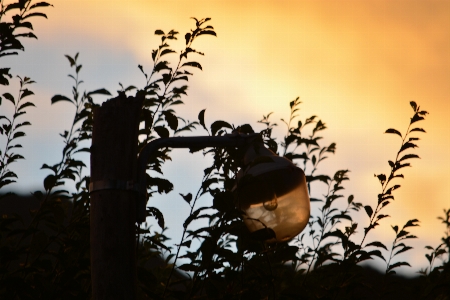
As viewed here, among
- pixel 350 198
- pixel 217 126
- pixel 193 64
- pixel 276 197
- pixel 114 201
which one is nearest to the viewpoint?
pixel 114 201

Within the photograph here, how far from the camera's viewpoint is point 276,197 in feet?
11.8

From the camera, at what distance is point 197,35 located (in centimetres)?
470

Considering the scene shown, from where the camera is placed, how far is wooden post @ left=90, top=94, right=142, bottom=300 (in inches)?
124

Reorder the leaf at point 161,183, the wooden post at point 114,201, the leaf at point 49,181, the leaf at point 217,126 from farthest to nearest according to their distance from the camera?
the leaf at point 49,181
the leaf at point 161,183
the leaf at point 217,126
the wooden post at point 114,201

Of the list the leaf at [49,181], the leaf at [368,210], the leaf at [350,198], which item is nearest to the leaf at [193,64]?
the leaf at [49,181]

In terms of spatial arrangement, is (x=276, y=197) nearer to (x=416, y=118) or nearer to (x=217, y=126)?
(x=217, y=126)

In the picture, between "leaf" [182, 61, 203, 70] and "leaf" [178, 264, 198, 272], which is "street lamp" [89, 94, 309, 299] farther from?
"leaf" [182, 61, 203, 70]

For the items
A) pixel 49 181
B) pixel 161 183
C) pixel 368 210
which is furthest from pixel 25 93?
pixel 368 210

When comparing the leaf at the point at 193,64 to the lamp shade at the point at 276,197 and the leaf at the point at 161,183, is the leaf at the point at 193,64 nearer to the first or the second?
the leaf at the point at 161,183

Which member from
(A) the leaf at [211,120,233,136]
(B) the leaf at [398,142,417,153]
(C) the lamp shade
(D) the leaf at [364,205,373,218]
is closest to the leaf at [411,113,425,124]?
(B) the leaf at [398,142,417,153]

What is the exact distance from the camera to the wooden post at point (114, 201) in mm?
3143

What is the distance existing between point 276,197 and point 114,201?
98 cm

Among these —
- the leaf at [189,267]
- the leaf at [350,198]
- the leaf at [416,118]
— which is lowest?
the leaf at [189,267]

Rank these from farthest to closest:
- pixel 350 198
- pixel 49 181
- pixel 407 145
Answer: pixel 350 198
pixel 49 181
pixel 407 145
